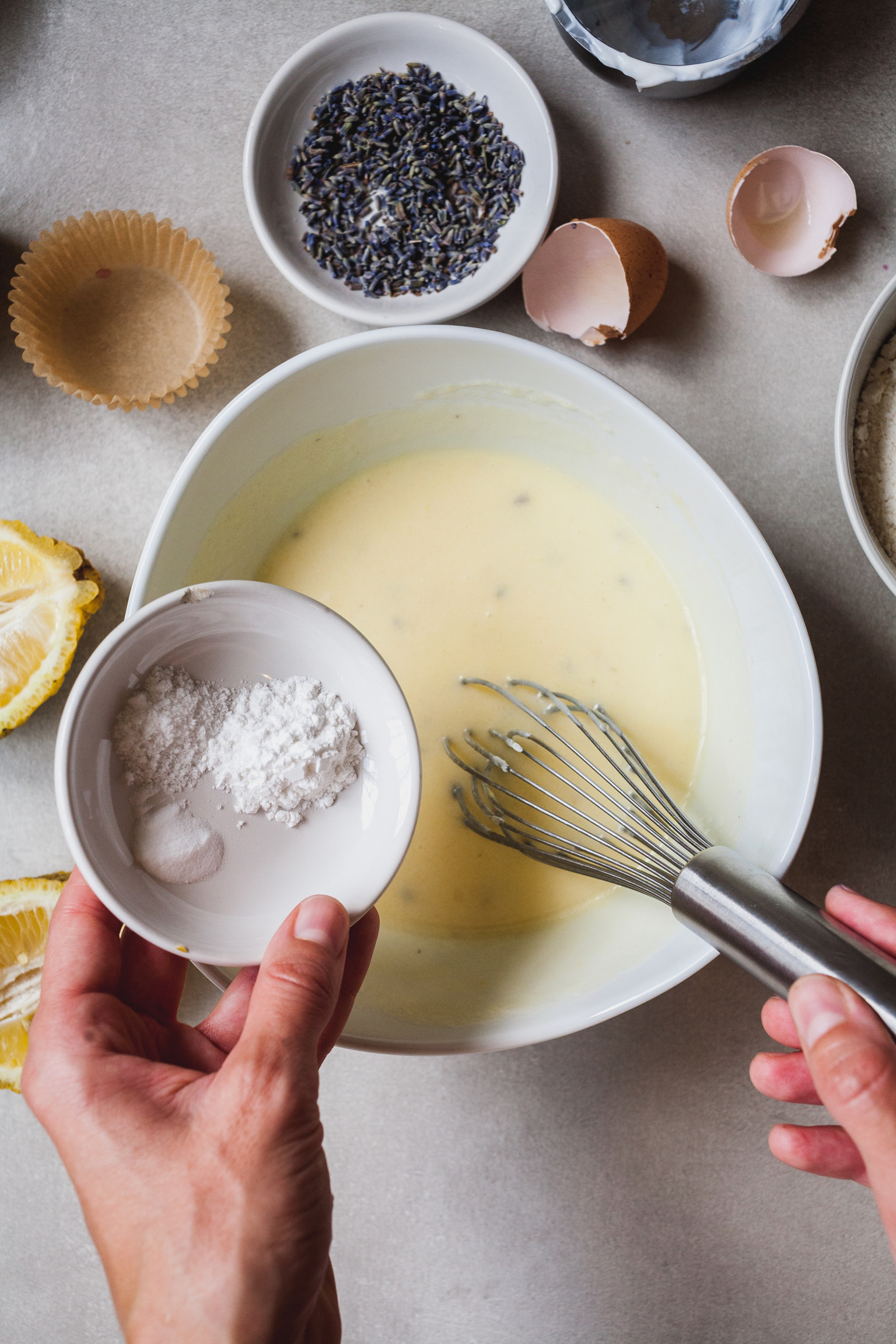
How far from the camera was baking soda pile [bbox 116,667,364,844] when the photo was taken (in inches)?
25.1

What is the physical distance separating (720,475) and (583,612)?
210 mm

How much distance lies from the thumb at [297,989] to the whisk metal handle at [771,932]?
0.25 m

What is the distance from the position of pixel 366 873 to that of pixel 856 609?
0.55 metres

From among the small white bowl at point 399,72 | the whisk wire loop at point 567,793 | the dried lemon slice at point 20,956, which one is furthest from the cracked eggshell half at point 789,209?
the dried lemon slice at point 20,956

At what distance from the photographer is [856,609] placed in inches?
34.6

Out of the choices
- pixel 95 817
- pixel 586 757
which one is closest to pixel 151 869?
pixel 95 817

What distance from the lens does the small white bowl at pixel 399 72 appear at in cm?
84

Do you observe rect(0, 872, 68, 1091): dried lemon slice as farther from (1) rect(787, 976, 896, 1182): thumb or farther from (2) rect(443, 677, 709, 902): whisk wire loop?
(1) rect(787, 976, 896, 1182): thumb

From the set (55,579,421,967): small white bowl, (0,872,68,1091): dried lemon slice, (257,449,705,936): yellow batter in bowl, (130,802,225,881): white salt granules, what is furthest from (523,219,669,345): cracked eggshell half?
(0,872,68,1091): dried lemon slice

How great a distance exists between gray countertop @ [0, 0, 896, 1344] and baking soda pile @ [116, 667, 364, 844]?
0.95 ft

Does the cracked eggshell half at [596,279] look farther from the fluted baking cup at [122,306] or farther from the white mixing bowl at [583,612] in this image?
the fluted baking cup at [122,306]

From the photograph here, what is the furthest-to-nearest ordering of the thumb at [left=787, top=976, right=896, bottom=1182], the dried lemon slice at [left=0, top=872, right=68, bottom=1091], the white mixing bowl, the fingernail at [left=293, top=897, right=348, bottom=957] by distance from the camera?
the dried lemon slice at [left=0, top=872, right=68, bottom=1091], the white mixing bowl, the fingernail at [left=293, top=897, right=348, bottom=957], the thumb at [left=787, top=976, right=896, bottom=1182]

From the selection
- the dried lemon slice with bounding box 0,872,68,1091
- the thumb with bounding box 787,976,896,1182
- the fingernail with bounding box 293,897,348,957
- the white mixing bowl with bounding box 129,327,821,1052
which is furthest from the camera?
the dried lemon slice with bounding box 0,872,68,1091

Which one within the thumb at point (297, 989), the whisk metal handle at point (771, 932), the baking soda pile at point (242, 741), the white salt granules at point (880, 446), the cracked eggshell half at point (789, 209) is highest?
the cracked eggshell half at point (789, 209)
